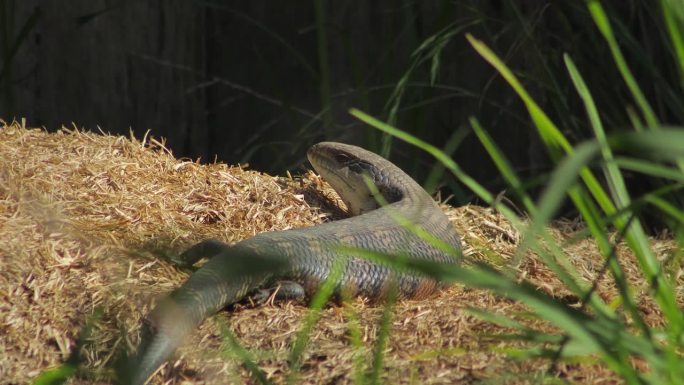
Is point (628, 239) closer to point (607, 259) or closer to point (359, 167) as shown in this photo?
point (607, 259)

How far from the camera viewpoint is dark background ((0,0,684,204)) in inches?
250

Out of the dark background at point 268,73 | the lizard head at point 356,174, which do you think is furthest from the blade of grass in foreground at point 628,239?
the dark background at point 268,73

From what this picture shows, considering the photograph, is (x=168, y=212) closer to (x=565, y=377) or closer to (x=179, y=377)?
(x=179, y=377)

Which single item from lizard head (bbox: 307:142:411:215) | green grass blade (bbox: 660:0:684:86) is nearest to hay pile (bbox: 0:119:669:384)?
lizard head (bbox: 307:142:411:215)

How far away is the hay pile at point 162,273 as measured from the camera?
3127 millimetres

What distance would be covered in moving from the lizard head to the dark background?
649 millimetres

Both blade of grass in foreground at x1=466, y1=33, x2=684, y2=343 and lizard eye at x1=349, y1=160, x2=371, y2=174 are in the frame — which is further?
lizard eye at x1=349, y1=160, x2=371, y2=174

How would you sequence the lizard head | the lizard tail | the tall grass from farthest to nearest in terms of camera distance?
the lizard head
the lizard tail
the tall grass

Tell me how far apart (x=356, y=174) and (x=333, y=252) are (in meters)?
1.20

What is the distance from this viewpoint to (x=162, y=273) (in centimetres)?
386

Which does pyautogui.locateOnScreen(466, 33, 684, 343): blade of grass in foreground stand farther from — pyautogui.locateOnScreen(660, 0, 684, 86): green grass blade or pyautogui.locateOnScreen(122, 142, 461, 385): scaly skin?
pyautogui.locateOnScreen(122, 142, 461, 385): scaly skin

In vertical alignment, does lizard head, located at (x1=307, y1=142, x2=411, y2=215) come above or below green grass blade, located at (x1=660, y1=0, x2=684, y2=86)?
below

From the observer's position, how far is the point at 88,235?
3824mm

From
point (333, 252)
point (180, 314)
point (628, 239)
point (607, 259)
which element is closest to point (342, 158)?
point (333, 252)
